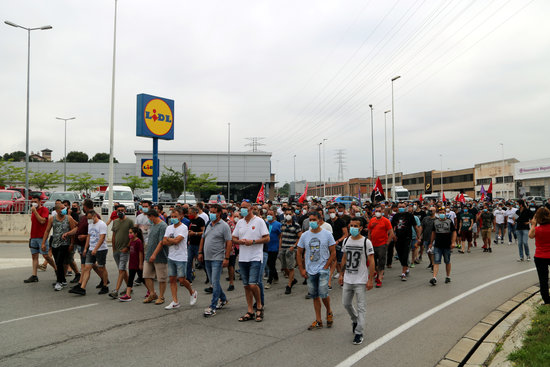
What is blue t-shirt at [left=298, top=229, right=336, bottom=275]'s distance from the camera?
20.9ft

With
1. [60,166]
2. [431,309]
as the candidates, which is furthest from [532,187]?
[60,166]

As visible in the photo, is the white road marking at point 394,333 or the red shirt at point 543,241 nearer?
the white road marking at point 394,333

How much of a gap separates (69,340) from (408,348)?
4.70 meters

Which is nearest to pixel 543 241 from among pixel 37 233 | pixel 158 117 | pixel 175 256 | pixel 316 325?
pixel 316 325

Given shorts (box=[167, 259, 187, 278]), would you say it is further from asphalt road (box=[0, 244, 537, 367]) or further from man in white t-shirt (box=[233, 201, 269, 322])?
man in white t-shirt (box=[233, 201, 269, 322])

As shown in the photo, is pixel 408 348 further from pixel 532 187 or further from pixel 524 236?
pixel 532 187

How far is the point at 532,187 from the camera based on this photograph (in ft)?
207

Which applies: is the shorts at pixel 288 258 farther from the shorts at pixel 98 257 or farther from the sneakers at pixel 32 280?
the sneakers at pixel 32 280

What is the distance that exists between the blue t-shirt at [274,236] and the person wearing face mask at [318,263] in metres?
3.38

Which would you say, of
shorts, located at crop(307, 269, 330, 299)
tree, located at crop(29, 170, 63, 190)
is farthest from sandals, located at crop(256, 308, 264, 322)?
tree, located at crop(29, 170, 63, 190)

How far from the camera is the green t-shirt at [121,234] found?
28.5ft

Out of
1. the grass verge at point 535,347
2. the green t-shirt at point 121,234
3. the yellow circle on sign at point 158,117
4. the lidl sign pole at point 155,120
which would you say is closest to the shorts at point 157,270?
the green t-shirt at point 121,234

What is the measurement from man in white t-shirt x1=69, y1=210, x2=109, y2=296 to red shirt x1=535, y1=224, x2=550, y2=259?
8.59 m

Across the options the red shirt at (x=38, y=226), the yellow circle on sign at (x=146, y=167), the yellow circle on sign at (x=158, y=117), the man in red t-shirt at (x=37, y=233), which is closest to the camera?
the man in red t-shirt at (x=37, y=233)
